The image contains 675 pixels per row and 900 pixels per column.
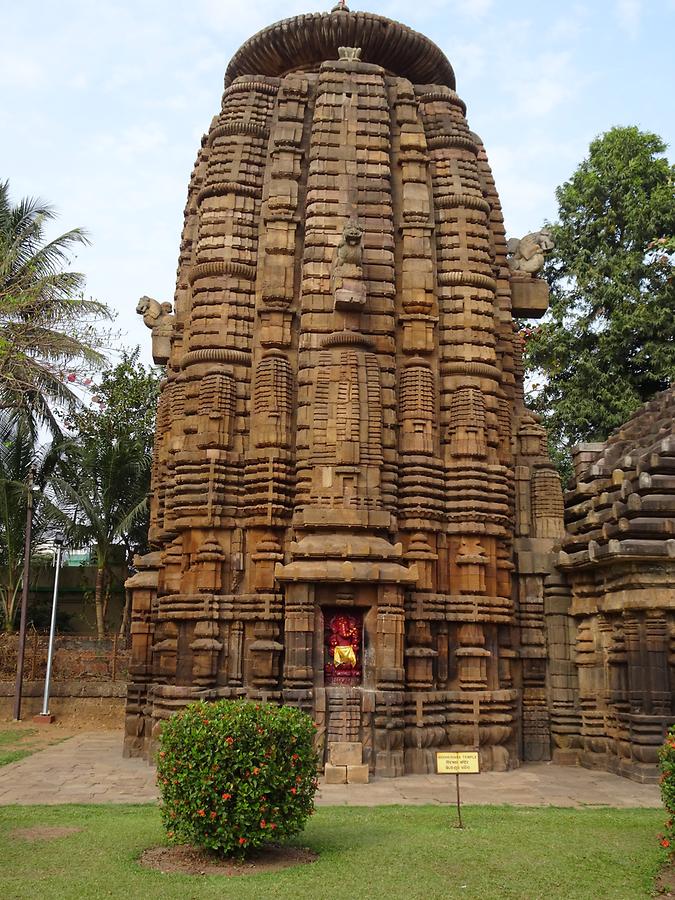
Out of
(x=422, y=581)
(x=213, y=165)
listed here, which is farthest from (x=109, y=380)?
(x=422, y=581)

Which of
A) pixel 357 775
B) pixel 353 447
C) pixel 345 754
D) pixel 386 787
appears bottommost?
pixel 386 787

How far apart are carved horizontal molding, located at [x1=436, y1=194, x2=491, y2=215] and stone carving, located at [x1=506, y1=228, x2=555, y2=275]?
6.57ft

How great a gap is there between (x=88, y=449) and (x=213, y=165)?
13.9 metres

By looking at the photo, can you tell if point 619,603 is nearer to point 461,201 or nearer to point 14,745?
point 461,201

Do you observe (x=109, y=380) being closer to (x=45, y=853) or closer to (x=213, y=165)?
(x=213, y=165)

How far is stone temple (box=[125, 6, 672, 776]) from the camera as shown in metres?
15.5

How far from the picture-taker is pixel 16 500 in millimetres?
28938

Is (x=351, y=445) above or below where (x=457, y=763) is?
above

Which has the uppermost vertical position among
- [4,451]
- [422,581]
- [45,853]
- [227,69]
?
[227,69]

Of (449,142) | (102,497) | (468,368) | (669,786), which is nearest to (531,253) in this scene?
(449,142)

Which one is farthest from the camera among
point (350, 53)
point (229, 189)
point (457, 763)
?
point (350, 53)

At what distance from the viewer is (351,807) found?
11883 millimetres

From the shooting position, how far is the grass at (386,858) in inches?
303

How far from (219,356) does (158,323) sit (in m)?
4.35
